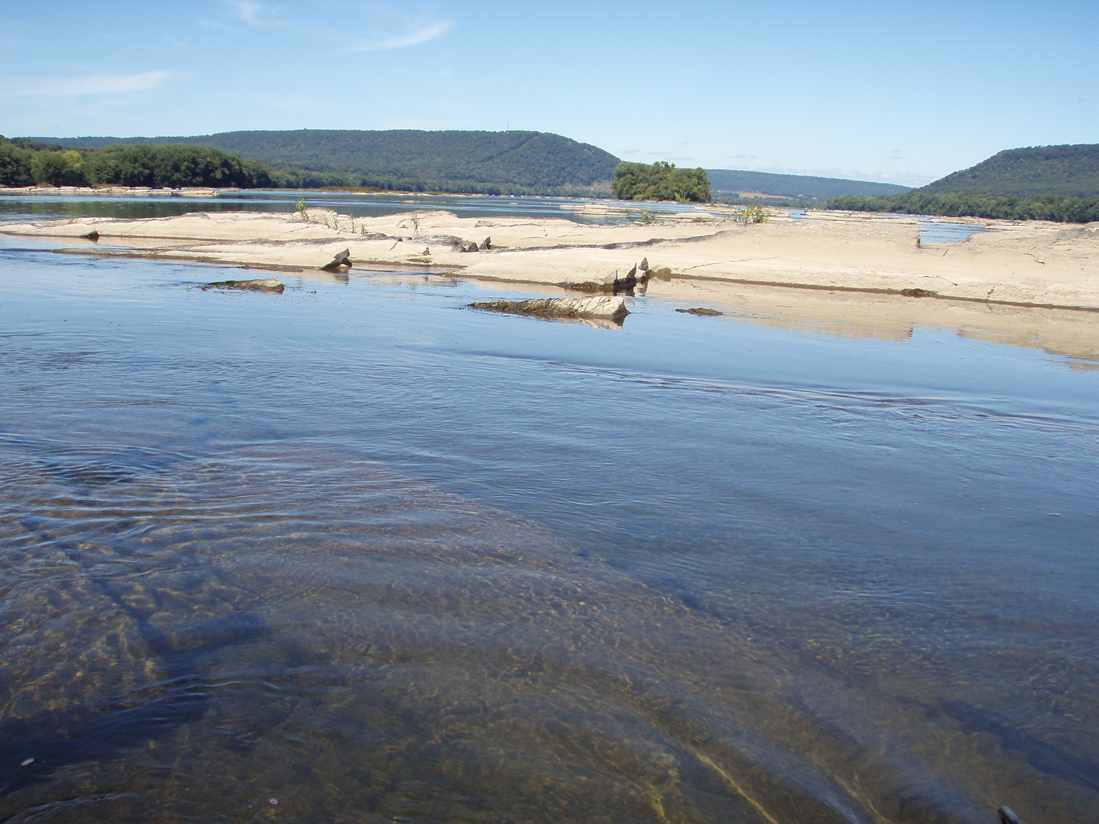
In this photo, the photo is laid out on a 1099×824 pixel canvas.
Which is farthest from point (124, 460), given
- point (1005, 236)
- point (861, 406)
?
point (1005, 236)

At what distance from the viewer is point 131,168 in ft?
317

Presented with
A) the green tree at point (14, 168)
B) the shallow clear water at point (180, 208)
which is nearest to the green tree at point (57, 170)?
the green tree at point (14, 168)

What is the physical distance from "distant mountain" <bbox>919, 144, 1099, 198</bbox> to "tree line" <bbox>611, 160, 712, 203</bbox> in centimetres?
5208

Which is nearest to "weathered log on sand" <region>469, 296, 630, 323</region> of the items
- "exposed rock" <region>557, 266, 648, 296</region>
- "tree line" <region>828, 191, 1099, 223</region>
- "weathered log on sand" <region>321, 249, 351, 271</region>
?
"exposed rock" <region>557, 266, 648, 296</region>

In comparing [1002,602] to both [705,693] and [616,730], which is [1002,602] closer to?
[705,693]

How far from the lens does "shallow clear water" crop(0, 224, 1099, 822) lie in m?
2.67

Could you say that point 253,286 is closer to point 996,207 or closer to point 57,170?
point 57,170

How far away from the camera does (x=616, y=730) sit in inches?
115

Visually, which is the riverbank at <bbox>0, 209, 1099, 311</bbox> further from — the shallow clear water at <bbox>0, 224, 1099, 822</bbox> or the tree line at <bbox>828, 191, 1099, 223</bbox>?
the tree line at <bbox>828, 191, 1099, 223</bbox>

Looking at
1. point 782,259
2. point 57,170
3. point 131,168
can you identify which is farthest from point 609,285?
point 131,168

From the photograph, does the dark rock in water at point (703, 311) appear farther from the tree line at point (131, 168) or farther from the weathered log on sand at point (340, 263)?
the tree line at point (131, 168)

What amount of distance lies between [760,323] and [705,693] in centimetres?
1032

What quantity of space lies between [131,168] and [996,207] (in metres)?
101

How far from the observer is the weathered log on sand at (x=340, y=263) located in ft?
63.3
